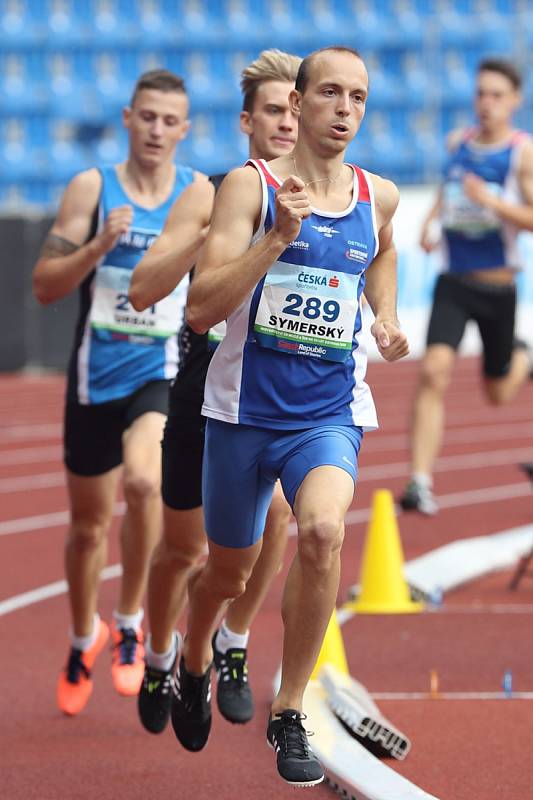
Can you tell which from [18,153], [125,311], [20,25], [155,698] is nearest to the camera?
[155,698]

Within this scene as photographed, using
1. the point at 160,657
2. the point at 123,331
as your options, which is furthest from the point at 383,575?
the point at 160,657

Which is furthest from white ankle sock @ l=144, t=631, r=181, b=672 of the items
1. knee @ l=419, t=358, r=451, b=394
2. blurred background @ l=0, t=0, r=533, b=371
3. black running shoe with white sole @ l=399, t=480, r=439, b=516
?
blurred background @ l=0, t=0, r=533, b=371

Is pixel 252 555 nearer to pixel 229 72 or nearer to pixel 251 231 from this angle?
pixel 251 231

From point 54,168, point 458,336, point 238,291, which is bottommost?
point 54,168

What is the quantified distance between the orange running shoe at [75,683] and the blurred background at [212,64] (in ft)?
82.9

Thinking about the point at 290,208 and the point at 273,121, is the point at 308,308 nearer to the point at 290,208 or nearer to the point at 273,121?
the point at 290,208

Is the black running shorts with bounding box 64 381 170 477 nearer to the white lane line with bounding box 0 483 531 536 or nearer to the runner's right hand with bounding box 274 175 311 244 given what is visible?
the runner's right hand with bounding box 274 175 311 244

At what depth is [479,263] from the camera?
32.8 feet

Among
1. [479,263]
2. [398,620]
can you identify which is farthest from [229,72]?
[398,620]

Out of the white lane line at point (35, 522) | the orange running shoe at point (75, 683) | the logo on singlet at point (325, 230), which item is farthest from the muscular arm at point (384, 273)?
the white lane line at point (35, 522)

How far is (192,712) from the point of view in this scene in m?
4.75

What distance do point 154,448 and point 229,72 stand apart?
27545mm

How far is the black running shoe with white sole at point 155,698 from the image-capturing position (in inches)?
203

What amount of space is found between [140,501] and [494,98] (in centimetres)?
502
